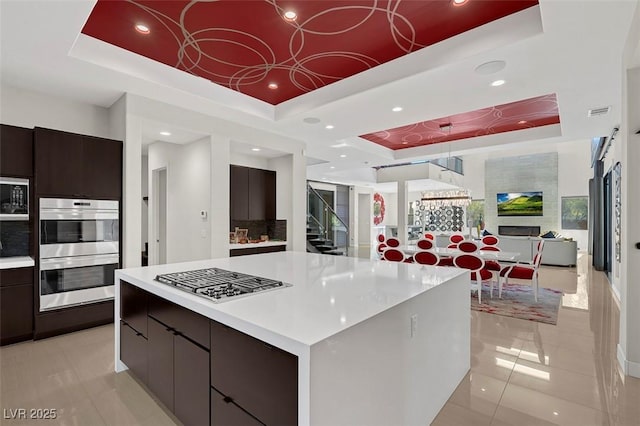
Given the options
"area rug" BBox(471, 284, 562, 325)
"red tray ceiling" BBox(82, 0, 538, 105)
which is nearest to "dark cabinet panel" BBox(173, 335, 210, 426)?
"red tray ceiling" BBox(82, 0, 538, 105)

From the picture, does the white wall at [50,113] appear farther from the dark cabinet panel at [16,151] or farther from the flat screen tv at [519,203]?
the flat screen tv at [519,203]

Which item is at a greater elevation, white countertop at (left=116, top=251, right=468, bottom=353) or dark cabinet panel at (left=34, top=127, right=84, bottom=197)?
dark cabinet panel at (left=34, top=127, right=84, bottom=197)

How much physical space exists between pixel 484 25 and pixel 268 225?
16.1ft

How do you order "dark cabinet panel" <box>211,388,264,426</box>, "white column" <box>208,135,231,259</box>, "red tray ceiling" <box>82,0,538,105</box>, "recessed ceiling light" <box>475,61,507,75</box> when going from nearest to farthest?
"dark cabinet panel" <box>211,388,264,426</box>
"red tray ceiling" <box>82,0,538,105</box>
"recessed ceiling light" <box>475,61,507,75</box>
"white column" <box>208,135,231,259</box>

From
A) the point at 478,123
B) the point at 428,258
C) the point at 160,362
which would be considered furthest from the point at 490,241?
the point at 160,362

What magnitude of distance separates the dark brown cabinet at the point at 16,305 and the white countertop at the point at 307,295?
166cm

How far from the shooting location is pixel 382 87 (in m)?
3.76

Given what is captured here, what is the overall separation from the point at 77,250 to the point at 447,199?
9297mm

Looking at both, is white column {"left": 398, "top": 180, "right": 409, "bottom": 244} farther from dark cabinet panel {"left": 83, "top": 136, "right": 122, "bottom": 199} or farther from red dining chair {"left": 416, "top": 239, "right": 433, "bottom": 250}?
dark cabinet panel {"left": 83, "top": 136, "right": 122, "bottom": 199}

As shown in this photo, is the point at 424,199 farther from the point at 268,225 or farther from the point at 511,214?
the point at 268,225

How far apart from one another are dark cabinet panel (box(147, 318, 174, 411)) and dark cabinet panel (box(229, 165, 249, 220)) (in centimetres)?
371

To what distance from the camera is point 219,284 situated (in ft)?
6.84

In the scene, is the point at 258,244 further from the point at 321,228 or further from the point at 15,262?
the point at 321,228

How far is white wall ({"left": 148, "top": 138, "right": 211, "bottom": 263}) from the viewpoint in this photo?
4.99 meters
